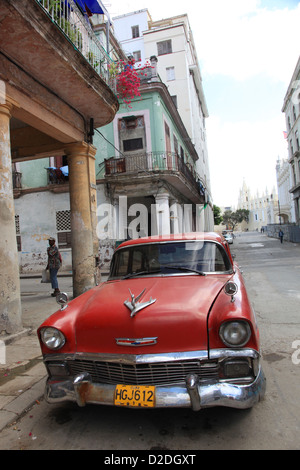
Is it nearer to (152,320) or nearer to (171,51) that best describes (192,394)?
(152,320)

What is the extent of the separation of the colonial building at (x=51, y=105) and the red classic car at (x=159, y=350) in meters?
2.45

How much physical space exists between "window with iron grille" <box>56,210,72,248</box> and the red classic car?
13.2 m

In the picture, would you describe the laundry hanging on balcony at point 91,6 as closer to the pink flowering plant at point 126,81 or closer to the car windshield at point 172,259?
the pink flowering plant at point 126,81

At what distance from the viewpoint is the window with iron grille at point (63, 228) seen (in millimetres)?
15641

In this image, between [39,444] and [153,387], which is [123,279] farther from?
[39,444]

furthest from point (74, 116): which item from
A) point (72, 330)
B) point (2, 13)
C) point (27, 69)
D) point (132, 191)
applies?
point (132, 191)

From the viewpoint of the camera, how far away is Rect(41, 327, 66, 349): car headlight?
8.55 ft

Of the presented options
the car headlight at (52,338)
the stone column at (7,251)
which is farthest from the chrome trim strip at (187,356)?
the stone column at (7,251)

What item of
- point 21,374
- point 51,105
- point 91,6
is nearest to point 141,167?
point 91,6

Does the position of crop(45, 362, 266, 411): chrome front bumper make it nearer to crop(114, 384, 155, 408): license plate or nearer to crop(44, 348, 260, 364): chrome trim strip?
crop(114, 384, 155, 408): license plate

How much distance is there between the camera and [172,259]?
3.52 m

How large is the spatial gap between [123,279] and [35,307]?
442 cm

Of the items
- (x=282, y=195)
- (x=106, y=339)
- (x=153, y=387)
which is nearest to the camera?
(x=153, y=387)

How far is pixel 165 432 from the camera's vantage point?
2357mm
